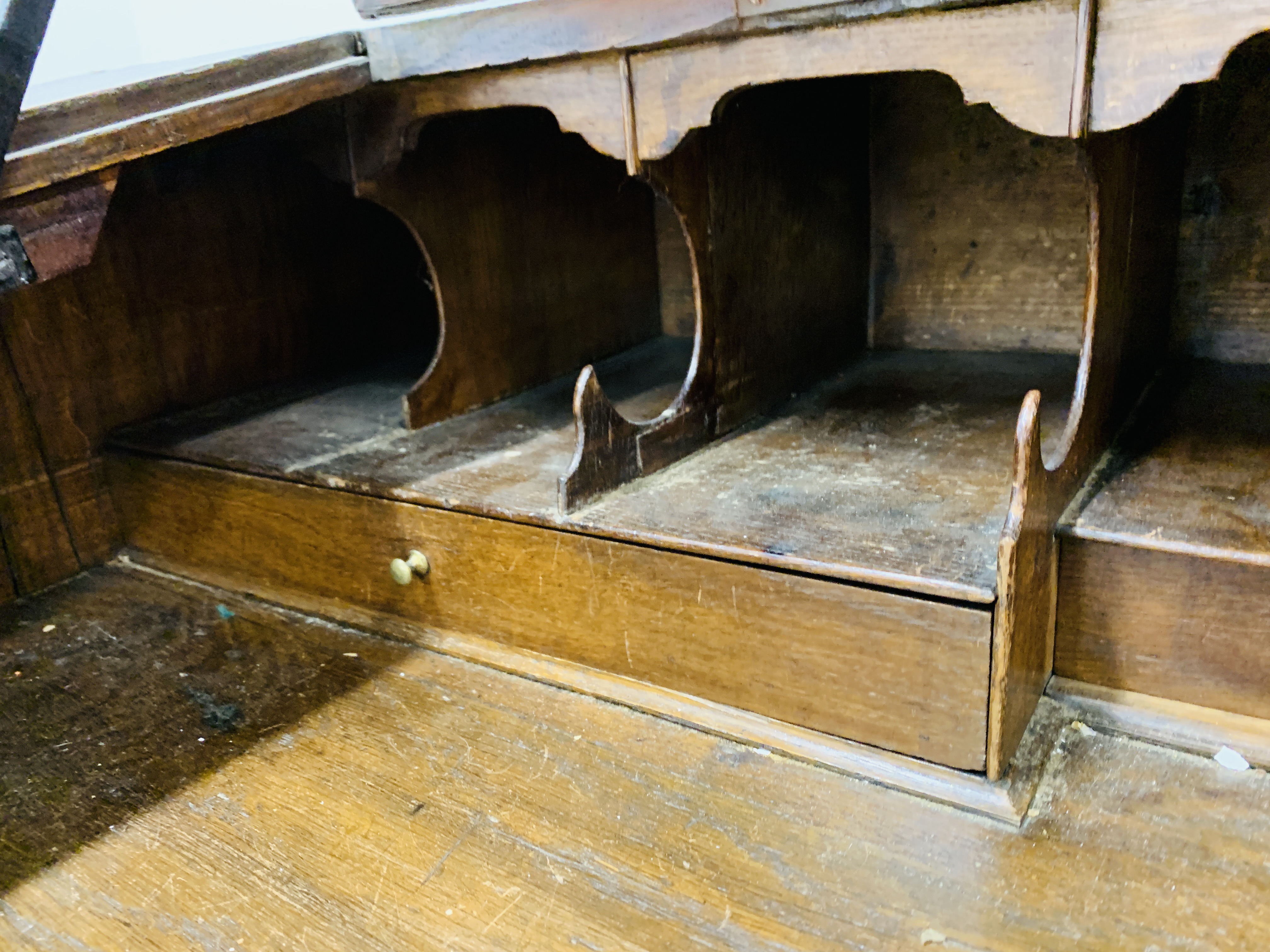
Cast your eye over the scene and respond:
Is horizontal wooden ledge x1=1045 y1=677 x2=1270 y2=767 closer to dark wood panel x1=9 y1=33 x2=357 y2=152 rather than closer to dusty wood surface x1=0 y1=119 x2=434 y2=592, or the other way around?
dark wood panel x1=9 y1=33 x2=357 y2=152

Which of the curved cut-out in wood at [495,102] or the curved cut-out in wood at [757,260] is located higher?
the curved cut-out in wood at [495,102]

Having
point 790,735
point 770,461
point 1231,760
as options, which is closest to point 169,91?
point 770,461

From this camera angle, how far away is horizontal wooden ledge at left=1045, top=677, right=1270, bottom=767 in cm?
80

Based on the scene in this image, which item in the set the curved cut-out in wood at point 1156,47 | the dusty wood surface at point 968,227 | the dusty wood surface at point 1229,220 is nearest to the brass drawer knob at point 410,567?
the curved cut-out in wood at point 1156,47

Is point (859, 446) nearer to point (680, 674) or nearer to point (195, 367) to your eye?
A: point (680, 674)

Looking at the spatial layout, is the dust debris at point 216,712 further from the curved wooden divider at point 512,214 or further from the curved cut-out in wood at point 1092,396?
the curved cut-out in wood at point 1092,396

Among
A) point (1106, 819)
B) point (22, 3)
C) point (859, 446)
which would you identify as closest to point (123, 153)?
point (22, 3)

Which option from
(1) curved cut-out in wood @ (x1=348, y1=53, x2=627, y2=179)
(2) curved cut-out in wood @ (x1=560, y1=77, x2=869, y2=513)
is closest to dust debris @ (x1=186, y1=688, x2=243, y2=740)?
(2) curved cut-out in wood @ (x1=560, y1=77, x2=869, y2=513)

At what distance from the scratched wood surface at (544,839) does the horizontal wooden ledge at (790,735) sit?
12 mm

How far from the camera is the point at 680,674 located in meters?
0.92

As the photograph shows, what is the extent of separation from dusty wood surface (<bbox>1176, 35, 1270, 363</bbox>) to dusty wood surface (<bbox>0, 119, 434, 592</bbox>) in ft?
4.15

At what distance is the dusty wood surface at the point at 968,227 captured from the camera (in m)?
1.42

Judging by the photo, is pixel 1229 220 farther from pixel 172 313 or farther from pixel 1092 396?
pixel 172 313

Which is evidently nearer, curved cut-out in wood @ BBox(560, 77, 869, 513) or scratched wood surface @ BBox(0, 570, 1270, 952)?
scratched wood surface @ BBox(0, 570, 1270, 952)
